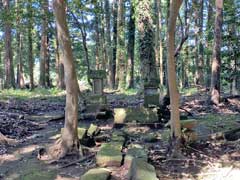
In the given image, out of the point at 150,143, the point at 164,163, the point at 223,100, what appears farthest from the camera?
the point at 223,100

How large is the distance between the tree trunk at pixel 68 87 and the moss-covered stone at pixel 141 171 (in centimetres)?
208

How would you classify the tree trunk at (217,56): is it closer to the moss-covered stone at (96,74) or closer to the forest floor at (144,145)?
the forest floor at (144,145)

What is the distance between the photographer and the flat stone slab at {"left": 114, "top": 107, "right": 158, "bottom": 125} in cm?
1043

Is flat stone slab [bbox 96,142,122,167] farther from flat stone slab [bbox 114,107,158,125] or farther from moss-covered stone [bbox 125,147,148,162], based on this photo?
flat stone slab [bbox 114,107,158,125]

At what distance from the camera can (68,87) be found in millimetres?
7629

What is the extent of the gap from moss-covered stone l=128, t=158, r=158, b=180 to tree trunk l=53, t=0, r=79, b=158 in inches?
81.7

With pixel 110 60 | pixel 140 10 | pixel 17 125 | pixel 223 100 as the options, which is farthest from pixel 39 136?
pixel 110 60

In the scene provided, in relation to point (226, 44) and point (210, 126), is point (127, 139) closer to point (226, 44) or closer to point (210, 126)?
point (210, 126)

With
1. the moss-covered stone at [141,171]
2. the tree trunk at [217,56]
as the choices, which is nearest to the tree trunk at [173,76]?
the moss-covered stone at [141,171]

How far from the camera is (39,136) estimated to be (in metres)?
9.48

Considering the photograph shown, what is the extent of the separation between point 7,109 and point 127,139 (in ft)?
18.9

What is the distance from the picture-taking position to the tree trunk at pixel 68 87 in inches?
292

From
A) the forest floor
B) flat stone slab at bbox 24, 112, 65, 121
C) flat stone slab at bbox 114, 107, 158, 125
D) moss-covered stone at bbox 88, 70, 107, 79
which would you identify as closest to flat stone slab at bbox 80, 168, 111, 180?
the forest floor

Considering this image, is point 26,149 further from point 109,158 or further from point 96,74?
point 96,74
